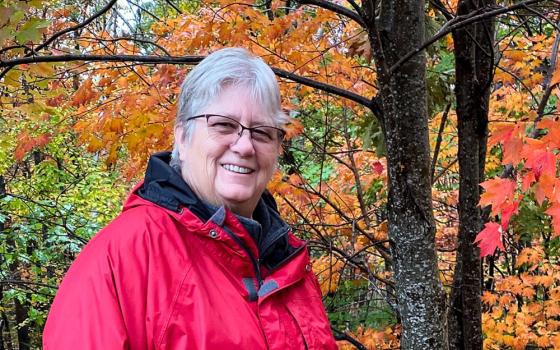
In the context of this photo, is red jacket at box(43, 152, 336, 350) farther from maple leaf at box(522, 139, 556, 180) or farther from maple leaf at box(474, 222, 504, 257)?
maple leaf at box(474, 222, 504, 257)

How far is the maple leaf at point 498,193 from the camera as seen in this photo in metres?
2.18

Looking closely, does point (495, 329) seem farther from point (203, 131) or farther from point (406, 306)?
point (203, 131)

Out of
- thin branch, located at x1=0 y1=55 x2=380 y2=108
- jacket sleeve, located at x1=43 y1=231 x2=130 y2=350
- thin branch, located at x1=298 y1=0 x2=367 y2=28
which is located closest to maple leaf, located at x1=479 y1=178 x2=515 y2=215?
thin branch, located at x1=0 y1=55 x2=380 y2=108

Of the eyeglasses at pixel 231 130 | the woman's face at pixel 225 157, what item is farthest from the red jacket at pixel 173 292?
the eyeglasses at pixel 231 130

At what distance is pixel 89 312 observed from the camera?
3.30 feet

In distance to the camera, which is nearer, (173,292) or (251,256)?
(173,292)

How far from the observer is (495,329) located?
4895 millimetres

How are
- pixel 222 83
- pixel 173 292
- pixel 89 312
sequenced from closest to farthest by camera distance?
pixel 89 312 → pixel 173 292 → pixel 222 83

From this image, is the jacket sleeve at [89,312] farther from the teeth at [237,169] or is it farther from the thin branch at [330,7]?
the thin branch at [330,7]

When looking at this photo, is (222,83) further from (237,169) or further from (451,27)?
(451,27)

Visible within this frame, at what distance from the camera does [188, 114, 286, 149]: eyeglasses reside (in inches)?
53.8

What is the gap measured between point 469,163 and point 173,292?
205 cm

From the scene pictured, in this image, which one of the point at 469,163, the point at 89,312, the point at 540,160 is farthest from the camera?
the point at 469,163

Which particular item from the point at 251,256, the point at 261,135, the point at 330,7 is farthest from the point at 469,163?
the point at 251,256
